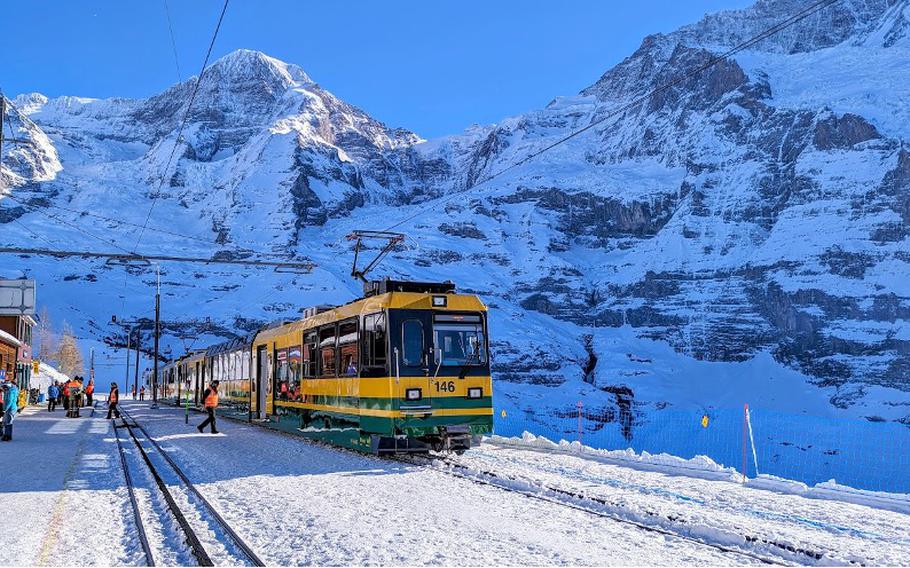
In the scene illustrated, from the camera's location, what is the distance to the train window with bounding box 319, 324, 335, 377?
675 inches

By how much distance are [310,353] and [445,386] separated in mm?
5493

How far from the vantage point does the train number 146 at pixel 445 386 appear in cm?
1447

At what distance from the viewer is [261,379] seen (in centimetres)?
2466

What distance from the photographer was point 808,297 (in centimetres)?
19250

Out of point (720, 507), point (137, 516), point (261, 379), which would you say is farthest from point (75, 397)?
point (720, 507)

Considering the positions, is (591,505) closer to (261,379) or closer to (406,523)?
(406,523)

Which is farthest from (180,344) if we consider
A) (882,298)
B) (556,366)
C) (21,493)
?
(882,298)

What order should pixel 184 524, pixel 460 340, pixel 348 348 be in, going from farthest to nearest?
pixel 348 348
pixel 460 340
pixel 184 524

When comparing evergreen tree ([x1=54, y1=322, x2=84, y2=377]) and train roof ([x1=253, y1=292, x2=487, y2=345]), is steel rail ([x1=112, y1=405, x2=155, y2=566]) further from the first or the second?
evergreen tree ([x1=54, y1=322, x2=84, y2=377])

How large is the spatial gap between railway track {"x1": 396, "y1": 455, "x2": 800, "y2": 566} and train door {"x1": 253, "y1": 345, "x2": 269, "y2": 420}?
9879mm

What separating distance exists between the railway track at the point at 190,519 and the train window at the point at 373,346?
3851 millimetres

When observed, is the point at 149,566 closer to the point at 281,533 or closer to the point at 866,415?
the point at 281,533

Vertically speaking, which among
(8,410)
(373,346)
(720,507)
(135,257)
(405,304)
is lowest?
(720,507)

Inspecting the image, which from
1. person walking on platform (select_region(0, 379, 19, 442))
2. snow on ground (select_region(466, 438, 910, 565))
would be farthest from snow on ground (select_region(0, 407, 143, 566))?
snow on ground (select_region(466, 438, 910, 565))
